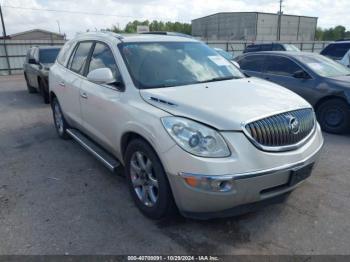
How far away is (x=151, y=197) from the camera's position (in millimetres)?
3041

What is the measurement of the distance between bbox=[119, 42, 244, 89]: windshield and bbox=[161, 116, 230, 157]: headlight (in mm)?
839

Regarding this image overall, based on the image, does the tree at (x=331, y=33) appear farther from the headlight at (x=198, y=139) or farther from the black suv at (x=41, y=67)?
the headlight at (x=198, y=139)

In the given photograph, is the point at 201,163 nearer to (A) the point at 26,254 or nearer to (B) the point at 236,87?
(B) the point at 236,87

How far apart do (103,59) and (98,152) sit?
1.20 m

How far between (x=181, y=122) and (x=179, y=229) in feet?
3.56

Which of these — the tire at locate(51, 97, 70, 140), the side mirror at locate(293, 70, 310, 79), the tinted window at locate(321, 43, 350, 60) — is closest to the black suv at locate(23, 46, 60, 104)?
the tire at locate(51, 97, 70, 140)

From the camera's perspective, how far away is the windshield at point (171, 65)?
132 inches

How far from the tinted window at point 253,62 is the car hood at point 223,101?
447 cm

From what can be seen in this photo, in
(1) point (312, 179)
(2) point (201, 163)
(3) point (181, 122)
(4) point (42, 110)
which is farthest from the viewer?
(4) point (42, 110)

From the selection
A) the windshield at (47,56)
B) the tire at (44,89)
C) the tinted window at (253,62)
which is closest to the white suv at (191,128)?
the tinted window at (253,62)

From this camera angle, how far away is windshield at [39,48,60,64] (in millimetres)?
9805

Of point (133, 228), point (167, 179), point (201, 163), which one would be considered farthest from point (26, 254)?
point (201, 163)

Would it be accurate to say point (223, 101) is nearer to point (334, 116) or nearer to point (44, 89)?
point (334, 116)

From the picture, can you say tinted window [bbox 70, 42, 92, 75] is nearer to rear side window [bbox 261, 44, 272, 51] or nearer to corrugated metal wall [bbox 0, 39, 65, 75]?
rear side window [bbox 261, 44, 272, 51]
